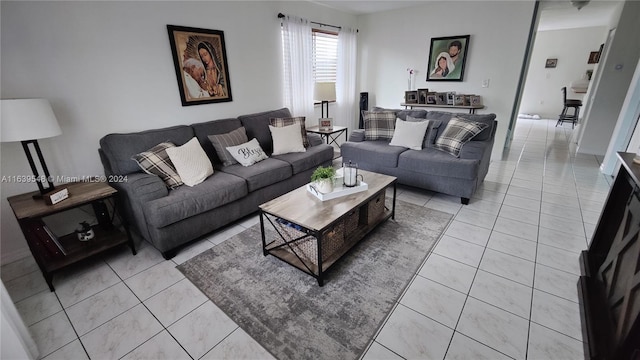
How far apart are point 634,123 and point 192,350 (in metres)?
Answer: 5.43

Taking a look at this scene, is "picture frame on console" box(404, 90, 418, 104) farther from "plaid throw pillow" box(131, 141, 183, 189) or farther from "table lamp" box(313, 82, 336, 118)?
"plaid throw pillow" box(131, 141, 183, 189)

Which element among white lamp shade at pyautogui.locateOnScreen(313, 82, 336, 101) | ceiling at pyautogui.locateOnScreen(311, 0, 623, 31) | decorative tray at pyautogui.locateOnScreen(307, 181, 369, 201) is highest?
ceiling at pyautogui.locateOnScreen(311, 0, 623, 31)

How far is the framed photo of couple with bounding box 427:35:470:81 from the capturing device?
14.3ft

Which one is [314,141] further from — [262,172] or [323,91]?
[262,172]

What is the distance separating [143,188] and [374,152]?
245 cm

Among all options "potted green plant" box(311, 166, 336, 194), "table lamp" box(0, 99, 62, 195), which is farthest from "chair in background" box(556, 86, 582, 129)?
"table lamp" box(0, 99, 62, 195)

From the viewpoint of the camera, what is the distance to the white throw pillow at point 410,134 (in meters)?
3.47

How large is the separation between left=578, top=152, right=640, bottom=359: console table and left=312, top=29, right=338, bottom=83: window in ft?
12.5

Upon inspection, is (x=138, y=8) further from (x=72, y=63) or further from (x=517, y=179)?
(x=517, y=179)

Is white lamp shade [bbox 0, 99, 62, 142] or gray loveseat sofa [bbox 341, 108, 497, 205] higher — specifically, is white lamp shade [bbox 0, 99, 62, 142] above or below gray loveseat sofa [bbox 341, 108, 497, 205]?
above

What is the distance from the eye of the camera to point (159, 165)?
2406 mm

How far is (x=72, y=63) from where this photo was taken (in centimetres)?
224

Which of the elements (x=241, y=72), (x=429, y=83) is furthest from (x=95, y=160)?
(x=429, y=83)

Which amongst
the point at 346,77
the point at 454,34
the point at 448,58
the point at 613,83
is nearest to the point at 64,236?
the point at 346,77
